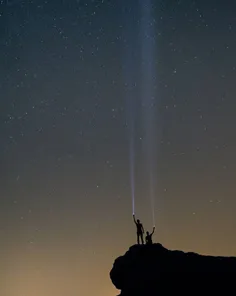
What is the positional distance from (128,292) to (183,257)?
12.8 ft

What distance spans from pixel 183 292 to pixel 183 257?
237cm

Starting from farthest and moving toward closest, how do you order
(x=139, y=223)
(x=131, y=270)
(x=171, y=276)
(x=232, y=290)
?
(x=139, y=223) < (x=131, y=270) < (x=171, y=276) < (x=232, y=290)

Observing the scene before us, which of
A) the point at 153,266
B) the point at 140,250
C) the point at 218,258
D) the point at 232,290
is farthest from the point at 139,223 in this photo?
the point at 232,290

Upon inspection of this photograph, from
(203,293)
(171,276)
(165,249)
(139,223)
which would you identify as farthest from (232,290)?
(139,223)

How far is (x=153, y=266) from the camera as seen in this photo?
2562 cm

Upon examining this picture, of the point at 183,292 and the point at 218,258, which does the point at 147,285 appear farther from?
the point at 218,258

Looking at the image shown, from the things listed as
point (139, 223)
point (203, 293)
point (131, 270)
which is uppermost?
point (139, 223)

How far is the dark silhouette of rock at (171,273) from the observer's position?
23.6 metres

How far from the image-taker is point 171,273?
2464 centimetres

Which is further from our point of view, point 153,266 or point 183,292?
point 153,266

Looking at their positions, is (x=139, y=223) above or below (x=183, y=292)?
above

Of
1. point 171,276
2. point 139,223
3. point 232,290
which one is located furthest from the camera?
point 139,223

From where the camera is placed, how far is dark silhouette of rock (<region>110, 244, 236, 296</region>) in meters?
23.6

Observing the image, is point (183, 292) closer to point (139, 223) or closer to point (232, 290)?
point (232, 290)
